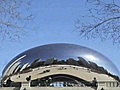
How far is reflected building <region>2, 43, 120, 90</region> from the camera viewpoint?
126 ft

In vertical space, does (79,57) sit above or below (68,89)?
above

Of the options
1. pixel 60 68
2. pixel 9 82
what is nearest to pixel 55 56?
pixel 60 68

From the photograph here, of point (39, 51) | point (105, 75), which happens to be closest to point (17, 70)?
point (39, 51)

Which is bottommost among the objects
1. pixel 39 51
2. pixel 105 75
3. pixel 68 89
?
pixel 68 89

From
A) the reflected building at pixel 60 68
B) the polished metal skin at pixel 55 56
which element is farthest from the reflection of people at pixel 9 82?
the polished metal skin at pixel 55 56

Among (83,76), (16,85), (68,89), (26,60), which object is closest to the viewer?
(68,89)

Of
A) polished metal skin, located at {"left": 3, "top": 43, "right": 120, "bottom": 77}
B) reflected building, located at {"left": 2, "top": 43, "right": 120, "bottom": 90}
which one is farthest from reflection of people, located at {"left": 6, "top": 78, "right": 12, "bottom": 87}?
polished metal skin, located at {"left": 3, "top": 43, "right": 120, "bottom": 77}

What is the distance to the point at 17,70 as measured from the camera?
40.2m

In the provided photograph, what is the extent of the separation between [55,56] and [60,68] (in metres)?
2.84

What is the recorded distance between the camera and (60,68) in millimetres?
39625

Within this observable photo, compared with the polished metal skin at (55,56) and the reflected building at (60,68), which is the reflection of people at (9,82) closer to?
the reflected building at (60,68)

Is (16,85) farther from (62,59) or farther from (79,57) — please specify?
(79,57)

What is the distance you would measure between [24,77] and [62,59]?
5.08 metres

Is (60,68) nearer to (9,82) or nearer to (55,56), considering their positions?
(55,56)
